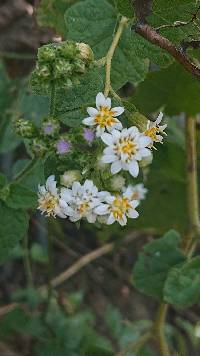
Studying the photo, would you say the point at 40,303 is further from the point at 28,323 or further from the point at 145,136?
the point at 145,136

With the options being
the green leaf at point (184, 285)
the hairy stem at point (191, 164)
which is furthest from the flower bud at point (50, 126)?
the hairy stem at point (191, 164)

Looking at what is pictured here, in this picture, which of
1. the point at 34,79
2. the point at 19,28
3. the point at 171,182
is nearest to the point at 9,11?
the point at 19,28

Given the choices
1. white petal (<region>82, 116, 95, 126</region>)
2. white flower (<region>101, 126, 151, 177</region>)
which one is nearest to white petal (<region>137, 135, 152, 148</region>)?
white flower (<region>101, 126, 151, 177</region>)

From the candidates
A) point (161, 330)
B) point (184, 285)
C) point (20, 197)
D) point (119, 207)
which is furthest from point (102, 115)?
point (161, 330)

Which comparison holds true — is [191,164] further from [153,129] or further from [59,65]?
[59,65]

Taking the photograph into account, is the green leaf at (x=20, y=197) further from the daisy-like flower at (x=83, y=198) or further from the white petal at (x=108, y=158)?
the white petal at (x=108, y=158)
